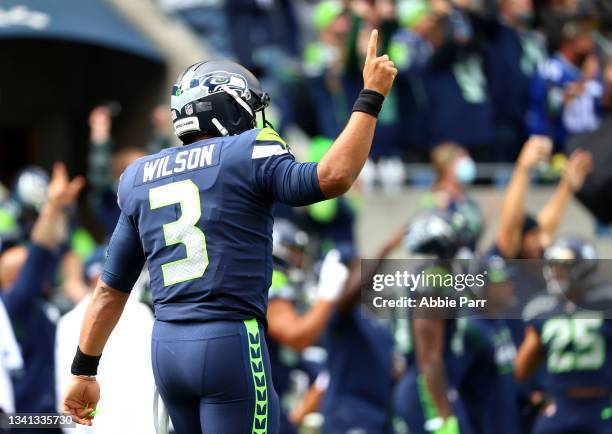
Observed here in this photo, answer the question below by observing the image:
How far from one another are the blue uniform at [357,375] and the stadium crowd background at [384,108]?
1.25m

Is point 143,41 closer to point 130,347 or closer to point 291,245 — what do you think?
point 291,245

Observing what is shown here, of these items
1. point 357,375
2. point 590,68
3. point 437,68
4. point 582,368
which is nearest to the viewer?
point 582,368

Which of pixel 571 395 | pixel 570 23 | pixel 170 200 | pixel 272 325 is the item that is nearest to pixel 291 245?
pixel 272 325

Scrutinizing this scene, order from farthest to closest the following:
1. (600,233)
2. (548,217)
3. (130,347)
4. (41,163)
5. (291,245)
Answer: (41,163)
(600,233)
(548,217)
(291,245)
(130,347)

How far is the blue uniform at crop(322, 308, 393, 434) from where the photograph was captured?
8.79m

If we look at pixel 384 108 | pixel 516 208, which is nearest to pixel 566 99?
pixel 384 108

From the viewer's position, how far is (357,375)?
8.88 meters

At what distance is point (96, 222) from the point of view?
43.8ft

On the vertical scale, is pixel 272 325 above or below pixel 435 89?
below

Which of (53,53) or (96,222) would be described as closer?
(96,222)

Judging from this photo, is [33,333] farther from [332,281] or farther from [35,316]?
[332,281]

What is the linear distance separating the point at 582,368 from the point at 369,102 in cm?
328

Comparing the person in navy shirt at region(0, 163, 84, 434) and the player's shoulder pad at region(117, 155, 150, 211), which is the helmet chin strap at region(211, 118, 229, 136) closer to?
the player's shoulder pad at region(117, 155, 150, 211)

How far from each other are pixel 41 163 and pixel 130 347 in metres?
8.15
